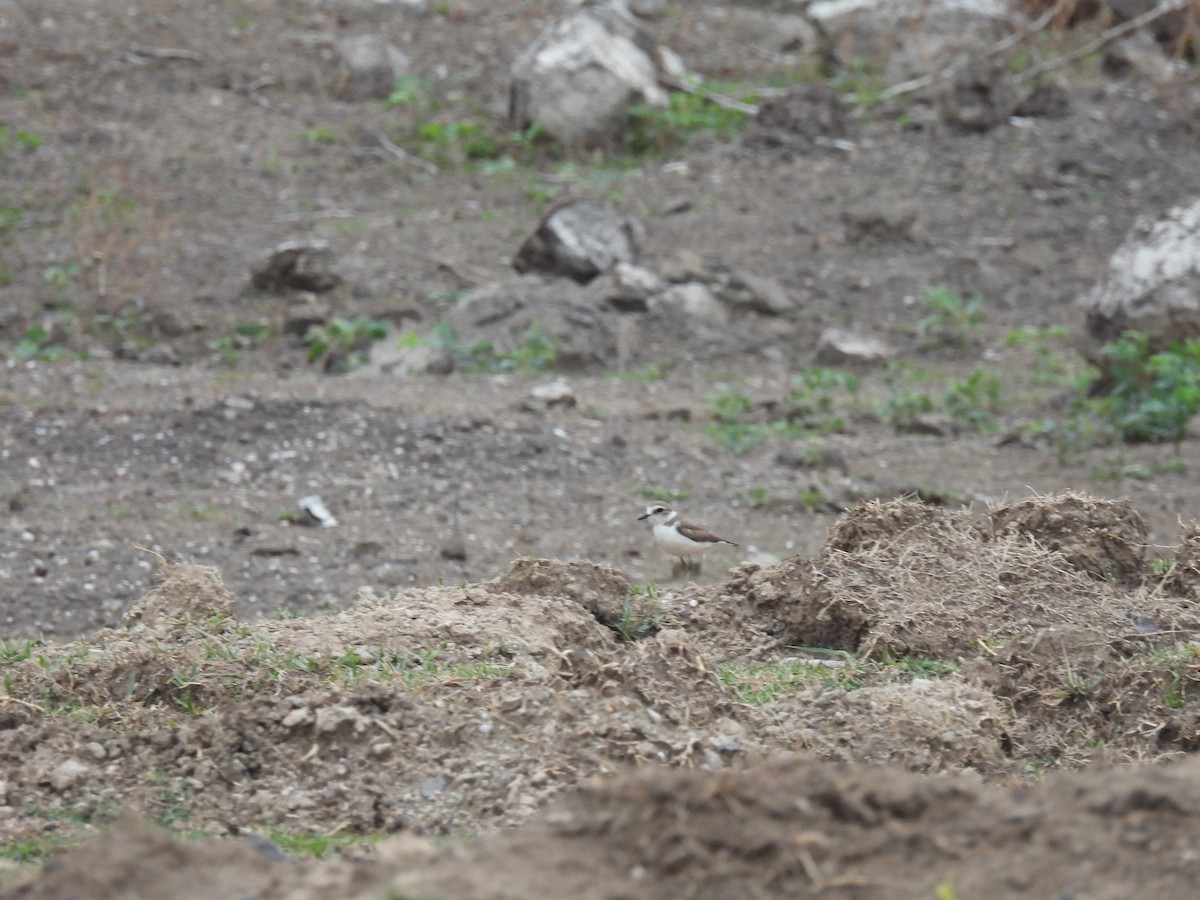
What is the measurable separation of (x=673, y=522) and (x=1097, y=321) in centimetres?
460

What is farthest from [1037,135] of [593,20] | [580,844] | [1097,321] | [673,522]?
[580,844]

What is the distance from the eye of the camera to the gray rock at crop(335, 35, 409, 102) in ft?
54.9

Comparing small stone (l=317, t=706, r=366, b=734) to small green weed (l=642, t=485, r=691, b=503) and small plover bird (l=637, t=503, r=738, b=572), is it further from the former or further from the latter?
small green weed (l=642, t=485, r=691, b=503)

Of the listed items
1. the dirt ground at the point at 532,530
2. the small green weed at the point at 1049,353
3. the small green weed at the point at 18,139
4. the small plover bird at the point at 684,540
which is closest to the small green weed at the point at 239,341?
the dirt ground at the point at 532,530

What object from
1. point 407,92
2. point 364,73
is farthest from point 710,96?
point 364,73

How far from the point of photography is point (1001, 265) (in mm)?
13352

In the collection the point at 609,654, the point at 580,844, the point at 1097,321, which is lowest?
the point at 1097,321

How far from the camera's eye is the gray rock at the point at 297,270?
12.3 m

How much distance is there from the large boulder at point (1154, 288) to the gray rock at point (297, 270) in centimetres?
553

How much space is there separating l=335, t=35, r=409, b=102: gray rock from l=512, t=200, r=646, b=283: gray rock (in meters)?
4.69

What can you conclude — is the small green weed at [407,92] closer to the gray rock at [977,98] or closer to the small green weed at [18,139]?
the small green weed at [18,139]

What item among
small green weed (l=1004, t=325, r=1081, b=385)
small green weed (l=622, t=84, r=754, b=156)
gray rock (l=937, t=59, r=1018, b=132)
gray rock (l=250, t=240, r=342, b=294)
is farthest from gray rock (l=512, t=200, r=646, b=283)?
gray rock (l=937, t=59, r=1018, b=132)

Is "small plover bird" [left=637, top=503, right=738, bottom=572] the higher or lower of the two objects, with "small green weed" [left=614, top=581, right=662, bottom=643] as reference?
lower

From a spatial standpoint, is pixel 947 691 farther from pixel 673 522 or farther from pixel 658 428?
pixel 658 428
